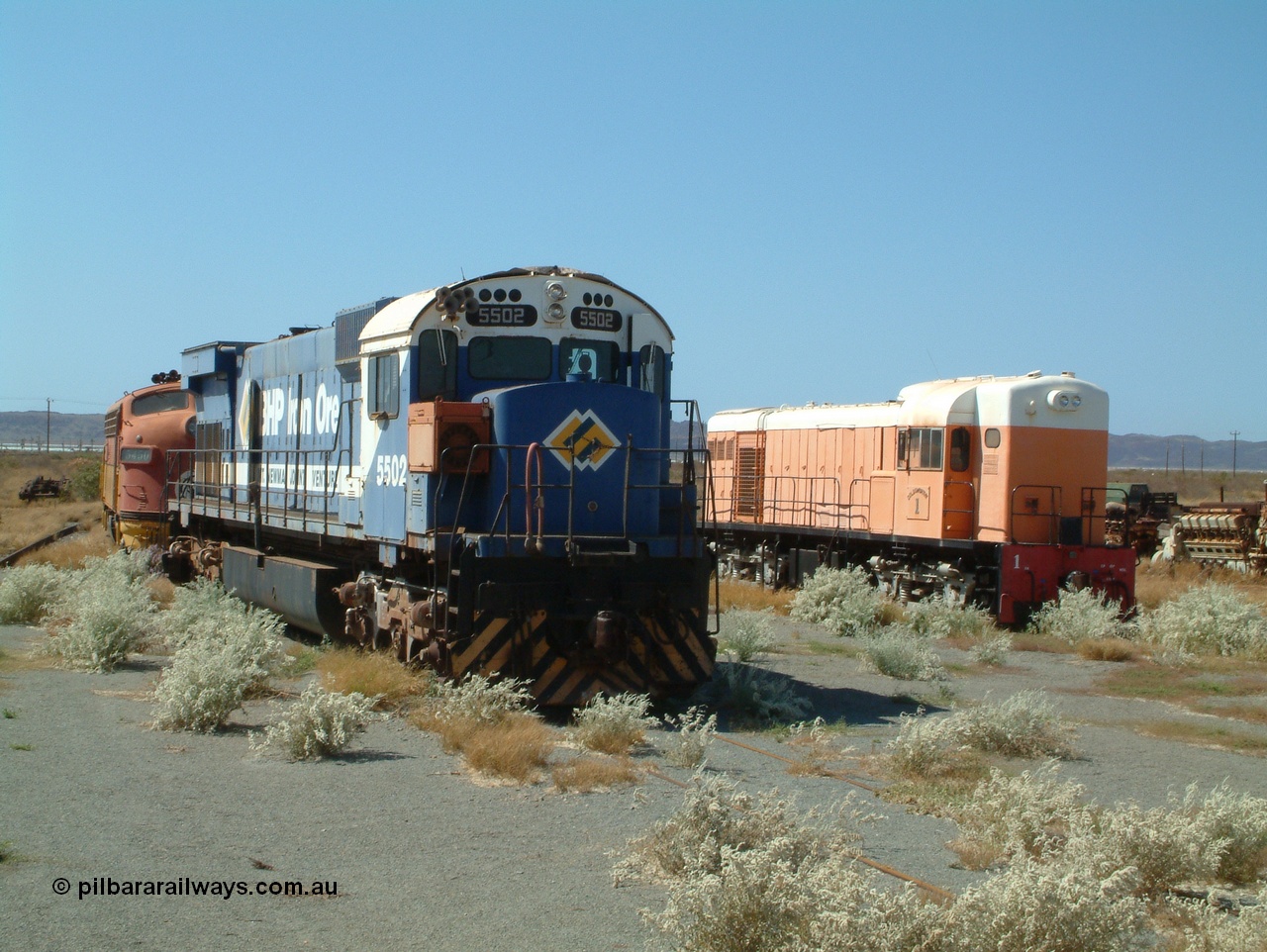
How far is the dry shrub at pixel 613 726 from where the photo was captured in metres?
9.16

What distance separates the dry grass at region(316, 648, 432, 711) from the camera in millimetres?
10881

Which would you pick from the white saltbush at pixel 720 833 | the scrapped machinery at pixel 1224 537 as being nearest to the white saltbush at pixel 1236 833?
the white saltbush at pixel 720 833

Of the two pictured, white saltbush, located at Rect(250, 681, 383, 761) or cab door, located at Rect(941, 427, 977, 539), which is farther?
cab door, located at Rect(941, 427, 977, 539)

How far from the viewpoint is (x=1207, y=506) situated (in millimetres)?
31672

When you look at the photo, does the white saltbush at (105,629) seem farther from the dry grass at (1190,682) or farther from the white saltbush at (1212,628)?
the white saltbush at (1212,628)

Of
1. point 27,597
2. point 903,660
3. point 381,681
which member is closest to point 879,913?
point 381,681

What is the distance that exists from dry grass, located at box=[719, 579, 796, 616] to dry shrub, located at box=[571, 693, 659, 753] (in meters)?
10.6

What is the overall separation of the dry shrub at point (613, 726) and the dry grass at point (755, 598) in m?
10.6

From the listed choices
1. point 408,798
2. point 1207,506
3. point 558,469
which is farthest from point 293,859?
point 1207,506

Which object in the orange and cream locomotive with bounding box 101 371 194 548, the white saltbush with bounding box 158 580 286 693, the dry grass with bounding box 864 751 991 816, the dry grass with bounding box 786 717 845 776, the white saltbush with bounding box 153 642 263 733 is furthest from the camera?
the orange and cream locomotive with bounding box 101 371 194 548

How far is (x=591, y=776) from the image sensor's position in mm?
8133

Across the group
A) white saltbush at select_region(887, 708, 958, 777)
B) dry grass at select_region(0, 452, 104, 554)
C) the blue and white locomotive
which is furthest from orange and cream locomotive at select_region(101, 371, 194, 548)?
white saltbush at select_region(887, 708, 958, 777)

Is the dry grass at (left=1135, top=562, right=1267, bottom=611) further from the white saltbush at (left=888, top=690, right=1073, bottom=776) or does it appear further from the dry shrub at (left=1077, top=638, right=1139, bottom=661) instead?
the white saltbush at (left=888, top=690, right=1073, bottom=776)

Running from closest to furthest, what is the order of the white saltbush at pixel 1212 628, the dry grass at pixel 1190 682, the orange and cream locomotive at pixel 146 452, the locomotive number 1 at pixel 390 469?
the locomotive number 1 at pixel 390 469
the dry grass at pixel 1190 682
the white saltbush at pixel 1212 628
the orange and cream locomotive at pixel 146 452
